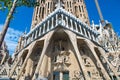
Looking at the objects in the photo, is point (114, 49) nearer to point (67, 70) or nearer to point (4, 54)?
point (67, 70)

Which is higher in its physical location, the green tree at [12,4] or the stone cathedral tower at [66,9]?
the stone cathedral tower at [66,9]

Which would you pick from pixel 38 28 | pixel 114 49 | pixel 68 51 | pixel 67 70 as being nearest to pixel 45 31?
pixel 38 28

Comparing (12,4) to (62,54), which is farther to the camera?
(62,54)

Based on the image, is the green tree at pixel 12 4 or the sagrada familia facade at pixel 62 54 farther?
the sagrada familia facade at pixel 62 54

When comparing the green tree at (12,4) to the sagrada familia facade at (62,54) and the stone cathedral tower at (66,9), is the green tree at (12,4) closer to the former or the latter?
the sagrada familia facade at (62,54)

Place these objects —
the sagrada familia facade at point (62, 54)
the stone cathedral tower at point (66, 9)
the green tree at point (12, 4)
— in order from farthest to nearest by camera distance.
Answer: the stone cathedral tower at point (66, 9) → the sagrada familia facade at point (62, 54) → the green tree at point (12, 4)

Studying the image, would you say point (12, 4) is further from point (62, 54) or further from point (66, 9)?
point (66, 9)

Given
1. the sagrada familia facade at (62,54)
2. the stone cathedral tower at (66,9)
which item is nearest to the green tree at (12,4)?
the sagrada familia facade at (62,54)

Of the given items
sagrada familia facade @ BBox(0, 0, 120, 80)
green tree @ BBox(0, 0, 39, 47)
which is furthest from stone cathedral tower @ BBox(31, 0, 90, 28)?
green tree @ BBox(0, 0, 39, 47)

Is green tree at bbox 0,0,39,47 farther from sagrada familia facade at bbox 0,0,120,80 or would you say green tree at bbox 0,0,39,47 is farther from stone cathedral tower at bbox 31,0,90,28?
stone cathedral tower at bbox 31,0,90,28

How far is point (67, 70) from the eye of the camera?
2217cm

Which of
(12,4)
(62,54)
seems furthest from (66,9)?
(12,4)

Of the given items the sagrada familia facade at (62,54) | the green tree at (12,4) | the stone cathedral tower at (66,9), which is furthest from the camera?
the stone cathedral tower at (66,9)

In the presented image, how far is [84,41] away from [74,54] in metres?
2.59
